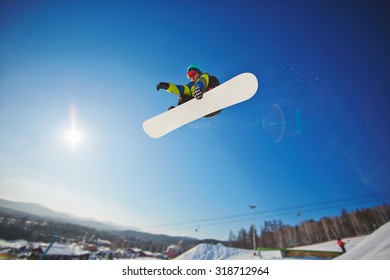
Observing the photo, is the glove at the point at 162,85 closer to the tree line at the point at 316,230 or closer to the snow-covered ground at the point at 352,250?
the snow-covered ground at the point at 352,250

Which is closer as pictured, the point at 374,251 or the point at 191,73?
the point at 191,73

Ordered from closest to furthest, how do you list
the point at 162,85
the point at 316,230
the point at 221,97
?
the point at 162,85 → the point at 221,97 → the point at 316,230

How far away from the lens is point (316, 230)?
1088cm

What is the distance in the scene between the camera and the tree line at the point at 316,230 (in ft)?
32.6

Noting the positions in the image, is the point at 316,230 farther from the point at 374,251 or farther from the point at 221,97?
the point at 221,97

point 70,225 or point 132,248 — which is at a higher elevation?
point 70,225

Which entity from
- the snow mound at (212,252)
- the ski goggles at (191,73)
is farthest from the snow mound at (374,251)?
the snow mound at (212,252)

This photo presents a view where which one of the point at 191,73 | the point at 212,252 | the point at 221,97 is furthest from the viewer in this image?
→ the point at 212,252

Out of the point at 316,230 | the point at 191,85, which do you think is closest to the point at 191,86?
the point at 191,85
